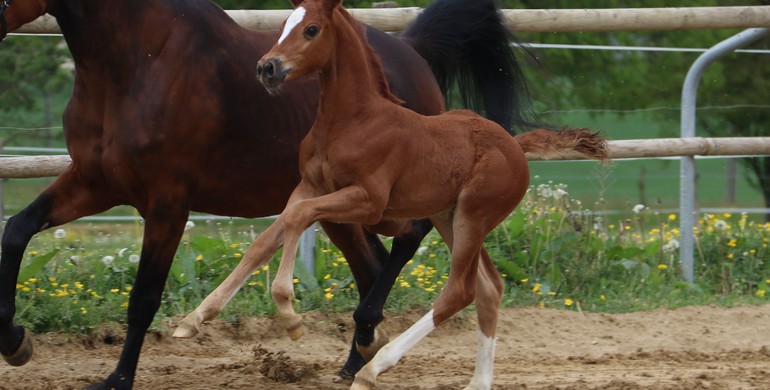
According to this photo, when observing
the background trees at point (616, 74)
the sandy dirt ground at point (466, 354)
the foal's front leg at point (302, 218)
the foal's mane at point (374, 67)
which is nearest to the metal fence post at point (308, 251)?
the sandy dirt ground at point (466, 354)

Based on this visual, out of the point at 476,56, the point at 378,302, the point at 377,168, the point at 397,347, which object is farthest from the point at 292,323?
the point at 476,56

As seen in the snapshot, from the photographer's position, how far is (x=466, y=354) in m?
5.28

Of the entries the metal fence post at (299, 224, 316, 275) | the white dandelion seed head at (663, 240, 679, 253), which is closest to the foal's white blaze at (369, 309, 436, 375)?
the metal fence post at (299, 224, 316, 275)

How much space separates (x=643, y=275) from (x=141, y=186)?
144 inches

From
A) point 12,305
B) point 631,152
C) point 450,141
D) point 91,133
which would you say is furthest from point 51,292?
point 631,152

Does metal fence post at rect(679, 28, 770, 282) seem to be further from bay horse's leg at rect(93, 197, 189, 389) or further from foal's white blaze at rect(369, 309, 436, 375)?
bay horse's leg at rect(93, 197, 189, 389)

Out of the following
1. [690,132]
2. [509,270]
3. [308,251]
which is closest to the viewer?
[308,251]

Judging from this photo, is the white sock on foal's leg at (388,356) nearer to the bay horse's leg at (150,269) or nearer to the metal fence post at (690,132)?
the bay horse's leg at (150,269)

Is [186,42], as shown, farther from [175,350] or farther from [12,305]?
[175,350]

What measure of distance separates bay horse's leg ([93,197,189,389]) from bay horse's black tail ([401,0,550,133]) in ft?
5.43

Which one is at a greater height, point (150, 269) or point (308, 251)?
point (150, 269)

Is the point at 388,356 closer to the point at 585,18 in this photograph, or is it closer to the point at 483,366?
the point at 483,366

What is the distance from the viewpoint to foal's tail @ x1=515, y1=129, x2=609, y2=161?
4.16 metres

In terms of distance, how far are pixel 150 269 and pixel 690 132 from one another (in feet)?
12.7
